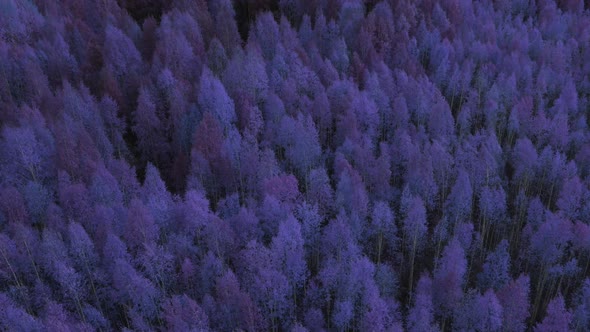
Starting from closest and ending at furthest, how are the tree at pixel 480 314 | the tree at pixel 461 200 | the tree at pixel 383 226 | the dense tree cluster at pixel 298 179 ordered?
the tree at pixel 480 314 < the dense tree cluster at pixel 298 179 < the tree at pixel 383 226 < the tree at pixel 461 200

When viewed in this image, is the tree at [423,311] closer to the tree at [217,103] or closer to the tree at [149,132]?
the tree at [217,103]

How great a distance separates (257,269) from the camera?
79.5 ft

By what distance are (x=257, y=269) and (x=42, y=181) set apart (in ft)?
58.9

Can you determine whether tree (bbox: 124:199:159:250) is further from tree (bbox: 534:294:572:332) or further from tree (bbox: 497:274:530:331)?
tree (bbox: 534:294:572:332)

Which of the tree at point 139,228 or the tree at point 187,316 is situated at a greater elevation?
the tree at point 139,228

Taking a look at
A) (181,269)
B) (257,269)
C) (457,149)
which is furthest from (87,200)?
(457,149)

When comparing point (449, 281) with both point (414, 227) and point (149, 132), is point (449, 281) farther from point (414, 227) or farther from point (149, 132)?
point (149, 132)

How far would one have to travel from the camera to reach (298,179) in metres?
33.5

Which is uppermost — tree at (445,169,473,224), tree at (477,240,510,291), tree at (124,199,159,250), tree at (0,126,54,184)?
tree at (0,126,54,184)

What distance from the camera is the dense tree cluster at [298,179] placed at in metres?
23.4

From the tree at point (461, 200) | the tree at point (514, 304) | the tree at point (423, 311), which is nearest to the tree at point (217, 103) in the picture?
the tree at point (461, 200)

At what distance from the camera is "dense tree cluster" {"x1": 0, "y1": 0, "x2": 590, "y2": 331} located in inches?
920

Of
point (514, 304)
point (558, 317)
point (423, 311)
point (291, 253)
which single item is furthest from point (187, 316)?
point (558, 317)

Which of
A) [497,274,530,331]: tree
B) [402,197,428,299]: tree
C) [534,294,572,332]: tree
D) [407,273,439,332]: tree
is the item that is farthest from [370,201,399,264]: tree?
[534,294,572,332]: tree
